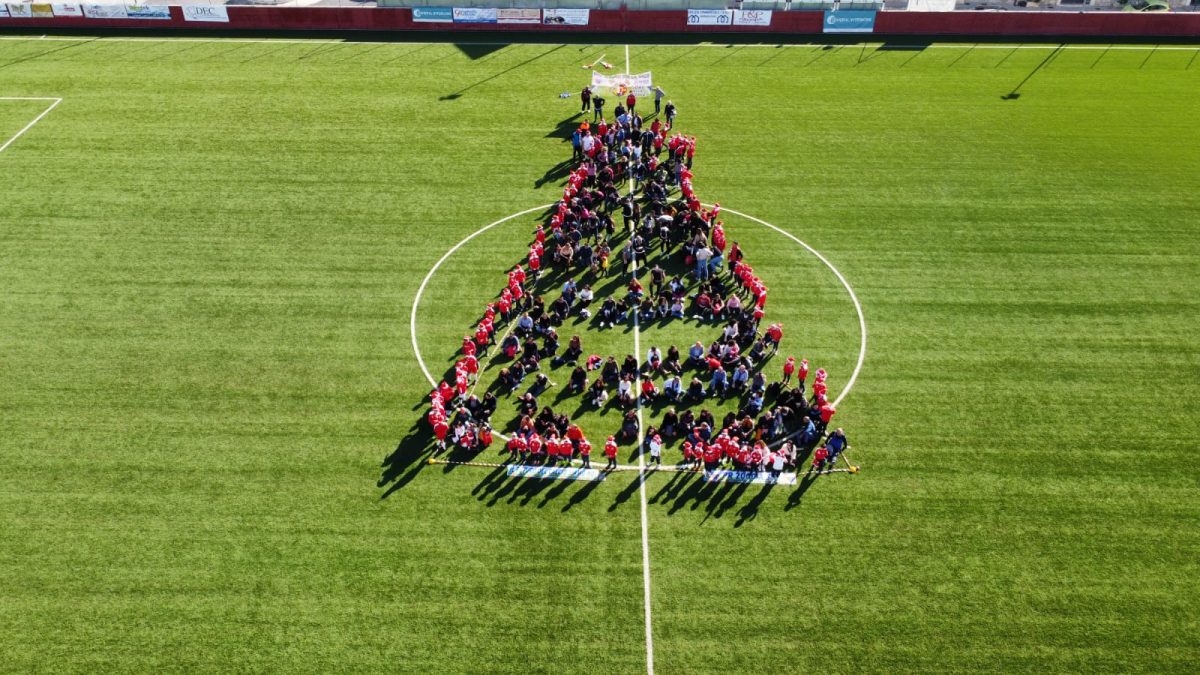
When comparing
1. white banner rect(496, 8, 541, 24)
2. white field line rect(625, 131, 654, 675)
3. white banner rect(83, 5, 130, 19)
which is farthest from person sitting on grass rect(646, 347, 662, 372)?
white banner rect(83, 5, 130, 19)

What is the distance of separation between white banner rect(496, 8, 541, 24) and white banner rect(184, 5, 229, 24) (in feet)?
64.5

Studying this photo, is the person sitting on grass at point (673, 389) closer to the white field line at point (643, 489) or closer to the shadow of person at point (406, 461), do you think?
the white field line at point (643, 489)

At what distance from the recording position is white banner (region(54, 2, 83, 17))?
174ft

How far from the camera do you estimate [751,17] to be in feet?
173

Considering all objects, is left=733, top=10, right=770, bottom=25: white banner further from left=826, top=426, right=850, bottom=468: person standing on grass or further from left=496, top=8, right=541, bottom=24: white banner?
left=826, top=426, right=850, bottom=468: person standing on grass

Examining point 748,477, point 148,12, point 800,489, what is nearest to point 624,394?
point 748,477

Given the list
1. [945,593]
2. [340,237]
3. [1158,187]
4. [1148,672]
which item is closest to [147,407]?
[340,237]

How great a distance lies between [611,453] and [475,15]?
41.5 m

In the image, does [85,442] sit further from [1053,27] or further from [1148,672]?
[1053,27]

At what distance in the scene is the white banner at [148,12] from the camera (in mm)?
Result: 53078

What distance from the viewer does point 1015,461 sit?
24.3 m

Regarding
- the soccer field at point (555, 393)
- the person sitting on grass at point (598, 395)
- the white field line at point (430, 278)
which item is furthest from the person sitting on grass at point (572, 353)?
the white field line at point (430, 278)

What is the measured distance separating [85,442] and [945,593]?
27418mm

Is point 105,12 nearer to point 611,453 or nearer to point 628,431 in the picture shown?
point 628,431
